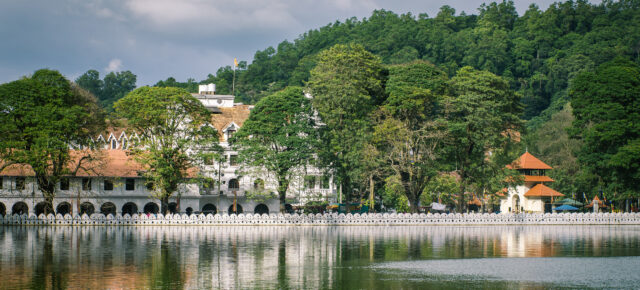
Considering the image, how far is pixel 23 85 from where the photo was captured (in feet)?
216

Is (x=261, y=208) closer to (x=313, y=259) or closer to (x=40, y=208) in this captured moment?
(x=40, y=208)

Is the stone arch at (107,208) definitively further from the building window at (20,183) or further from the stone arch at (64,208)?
the building window at (20,183)

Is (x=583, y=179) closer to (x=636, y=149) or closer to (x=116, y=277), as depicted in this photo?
(x=636, y=149)

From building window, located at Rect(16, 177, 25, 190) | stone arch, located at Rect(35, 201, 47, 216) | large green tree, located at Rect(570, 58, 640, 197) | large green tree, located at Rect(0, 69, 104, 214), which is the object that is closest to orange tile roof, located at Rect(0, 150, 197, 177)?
building window, located at Rect(16, 177, 25, 190)

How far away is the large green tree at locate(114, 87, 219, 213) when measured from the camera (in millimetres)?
68125

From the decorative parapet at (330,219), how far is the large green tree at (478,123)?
13.8ft

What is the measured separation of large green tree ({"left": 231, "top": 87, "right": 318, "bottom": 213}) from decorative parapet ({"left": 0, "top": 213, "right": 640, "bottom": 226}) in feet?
14.8

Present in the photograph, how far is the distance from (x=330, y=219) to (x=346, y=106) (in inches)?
484

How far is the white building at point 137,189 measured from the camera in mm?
72438

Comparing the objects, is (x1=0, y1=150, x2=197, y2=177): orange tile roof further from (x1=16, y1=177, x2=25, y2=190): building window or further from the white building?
(x1=16, y1=177, x2=25, y2=190): building window

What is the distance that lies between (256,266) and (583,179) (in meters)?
53.9

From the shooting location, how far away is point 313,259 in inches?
1540

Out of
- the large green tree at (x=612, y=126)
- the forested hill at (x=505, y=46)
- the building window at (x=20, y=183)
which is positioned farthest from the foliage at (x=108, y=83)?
the large green tree at (x=612, y=126)

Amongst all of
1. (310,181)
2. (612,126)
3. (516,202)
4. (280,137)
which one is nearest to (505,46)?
(516,202)
